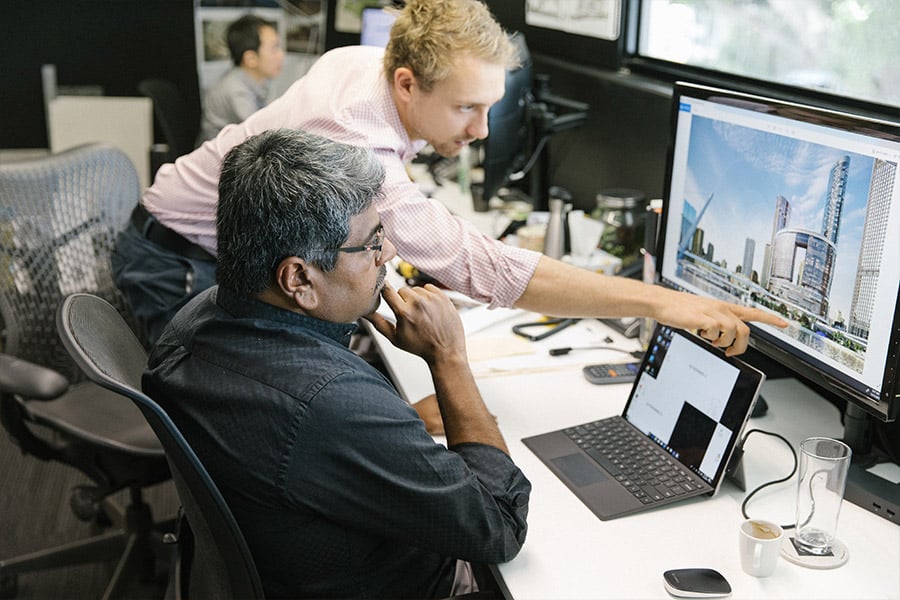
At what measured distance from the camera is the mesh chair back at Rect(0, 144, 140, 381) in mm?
2189

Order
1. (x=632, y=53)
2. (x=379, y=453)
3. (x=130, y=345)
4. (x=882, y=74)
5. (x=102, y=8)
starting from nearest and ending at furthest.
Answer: (x=379, y=453)
(x=130, y=345)
(x=882, y=74)
(x=632, y=53)
(x=102, y=8)

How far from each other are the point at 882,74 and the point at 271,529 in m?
1.54

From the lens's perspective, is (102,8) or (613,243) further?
(102,8)

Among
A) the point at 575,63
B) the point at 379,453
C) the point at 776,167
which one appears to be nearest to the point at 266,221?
the point at 379,453

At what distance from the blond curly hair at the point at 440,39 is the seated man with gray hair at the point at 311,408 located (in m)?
0.59

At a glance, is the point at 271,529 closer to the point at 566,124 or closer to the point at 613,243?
the point at 613,243

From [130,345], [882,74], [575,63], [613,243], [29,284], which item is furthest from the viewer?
[575,63]

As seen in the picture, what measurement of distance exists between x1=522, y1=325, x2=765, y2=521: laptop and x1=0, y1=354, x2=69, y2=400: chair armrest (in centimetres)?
98

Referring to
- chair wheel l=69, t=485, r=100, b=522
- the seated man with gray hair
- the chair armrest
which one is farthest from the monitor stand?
chair wheel l=69, t=485, r=100, b=522

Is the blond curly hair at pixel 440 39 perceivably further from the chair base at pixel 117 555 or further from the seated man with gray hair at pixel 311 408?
the chair base at pixel 117 555

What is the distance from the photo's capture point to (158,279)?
84.4 inches

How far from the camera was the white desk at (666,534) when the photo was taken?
1.21 metres

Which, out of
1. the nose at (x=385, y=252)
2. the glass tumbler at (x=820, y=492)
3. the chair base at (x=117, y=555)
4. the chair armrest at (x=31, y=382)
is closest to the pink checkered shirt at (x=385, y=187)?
the nose at (x=385, y=252)

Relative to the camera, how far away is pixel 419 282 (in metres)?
2.35
